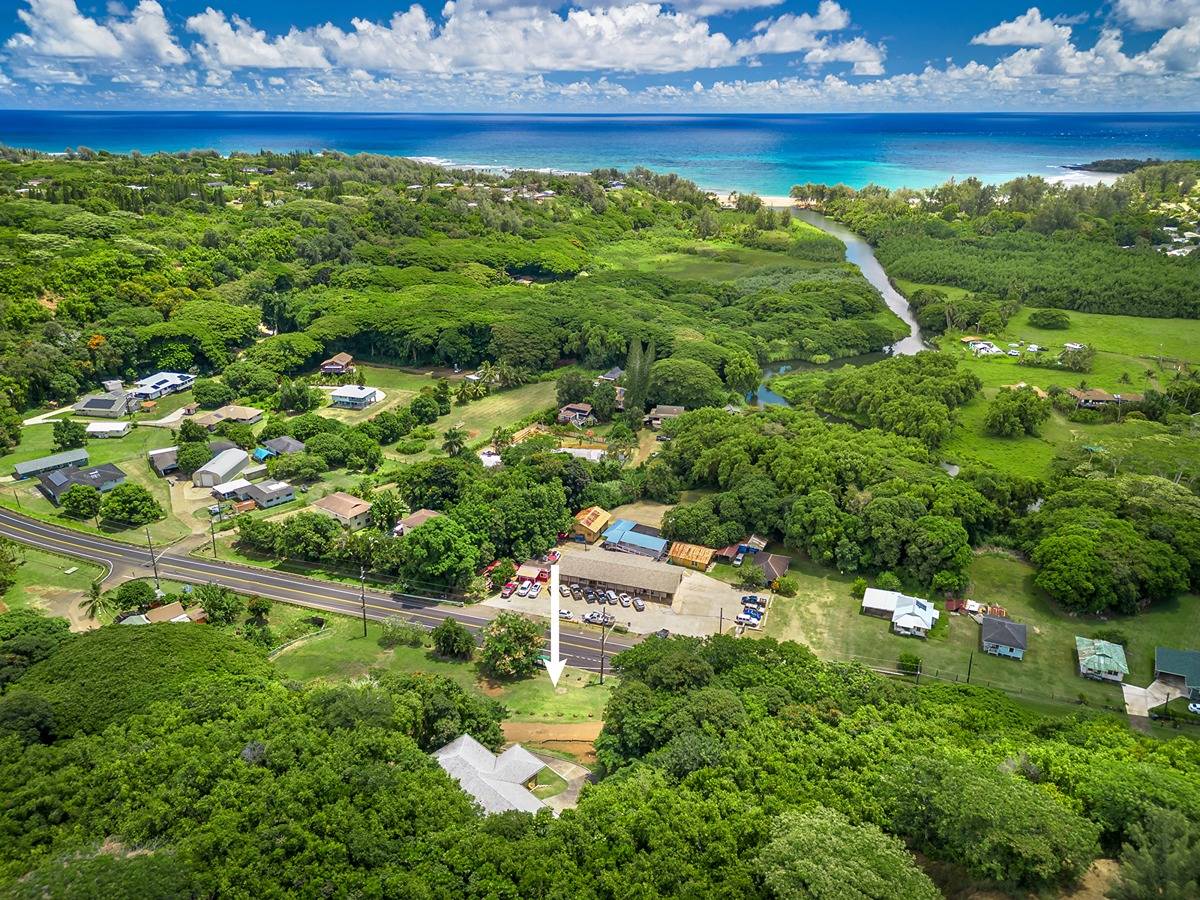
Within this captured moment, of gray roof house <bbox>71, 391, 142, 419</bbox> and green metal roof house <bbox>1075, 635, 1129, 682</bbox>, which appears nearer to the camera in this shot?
green metal roof house <bbox>1075, 635, 1129, 682</bbox>

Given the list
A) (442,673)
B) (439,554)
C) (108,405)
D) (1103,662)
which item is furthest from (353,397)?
(1103,662)

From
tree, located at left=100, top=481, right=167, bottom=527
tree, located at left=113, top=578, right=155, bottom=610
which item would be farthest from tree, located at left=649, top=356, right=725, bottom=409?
tree, located at left=113, top=578, right=155, bottom=610

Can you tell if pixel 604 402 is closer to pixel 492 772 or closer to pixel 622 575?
pixel 622 575

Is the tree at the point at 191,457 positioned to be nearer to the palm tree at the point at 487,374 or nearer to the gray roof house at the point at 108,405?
the gray roof house at the point at 108,405

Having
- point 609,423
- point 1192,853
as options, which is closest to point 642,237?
Result: point 609,423

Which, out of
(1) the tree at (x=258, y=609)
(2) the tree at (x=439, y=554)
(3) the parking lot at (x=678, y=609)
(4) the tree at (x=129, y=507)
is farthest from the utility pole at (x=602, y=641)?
(4) the tree at (x=129, y=507)

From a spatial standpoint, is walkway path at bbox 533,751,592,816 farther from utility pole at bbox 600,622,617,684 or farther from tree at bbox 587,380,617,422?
tree at bbox 587,380,617,422

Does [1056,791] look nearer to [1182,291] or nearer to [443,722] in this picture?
[443,722]
